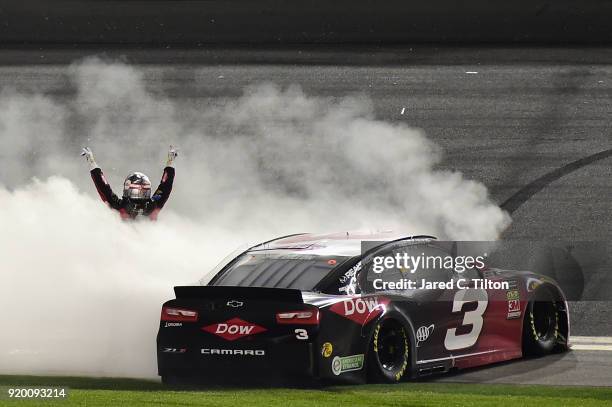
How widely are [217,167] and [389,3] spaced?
3934 mm

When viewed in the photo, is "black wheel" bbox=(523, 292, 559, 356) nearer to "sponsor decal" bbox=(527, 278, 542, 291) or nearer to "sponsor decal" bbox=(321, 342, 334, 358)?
"sponsor decal" bbox=(527, 278, 542, 291)

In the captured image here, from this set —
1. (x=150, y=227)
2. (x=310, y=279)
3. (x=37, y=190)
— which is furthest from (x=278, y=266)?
(x=37, y=190)

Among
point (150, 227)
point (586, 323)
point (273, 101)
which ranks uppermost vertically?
point (273, 101)

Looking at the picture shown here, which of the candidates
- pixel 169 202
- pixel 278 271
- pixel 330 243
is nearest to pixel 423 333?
pixel 330 243

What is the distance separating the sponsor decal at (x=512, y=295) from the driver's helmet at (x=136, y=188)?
407 cm

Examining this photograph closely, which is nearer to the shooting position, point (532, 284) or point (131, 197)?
point (532, 284)

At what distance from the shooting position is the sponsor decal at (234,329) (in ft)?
24.8

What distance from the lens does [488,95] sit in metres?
14.6

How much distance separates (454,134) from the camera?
46.2 ft

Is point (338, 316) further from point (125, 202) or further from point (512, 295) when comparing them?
point (125, 202)

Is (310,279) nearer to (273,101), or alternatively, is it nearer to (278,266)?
(278,266)

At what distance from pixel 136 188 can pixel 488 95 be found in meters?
5.50

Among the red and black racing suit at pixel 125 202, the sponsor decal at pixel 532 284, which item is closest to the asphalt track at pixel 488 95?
the sponsor decal at pixel 532 284

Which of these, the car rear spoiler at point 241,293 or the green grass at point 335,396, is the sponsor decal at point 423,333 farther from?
the car rear spoiler at point 241,293
